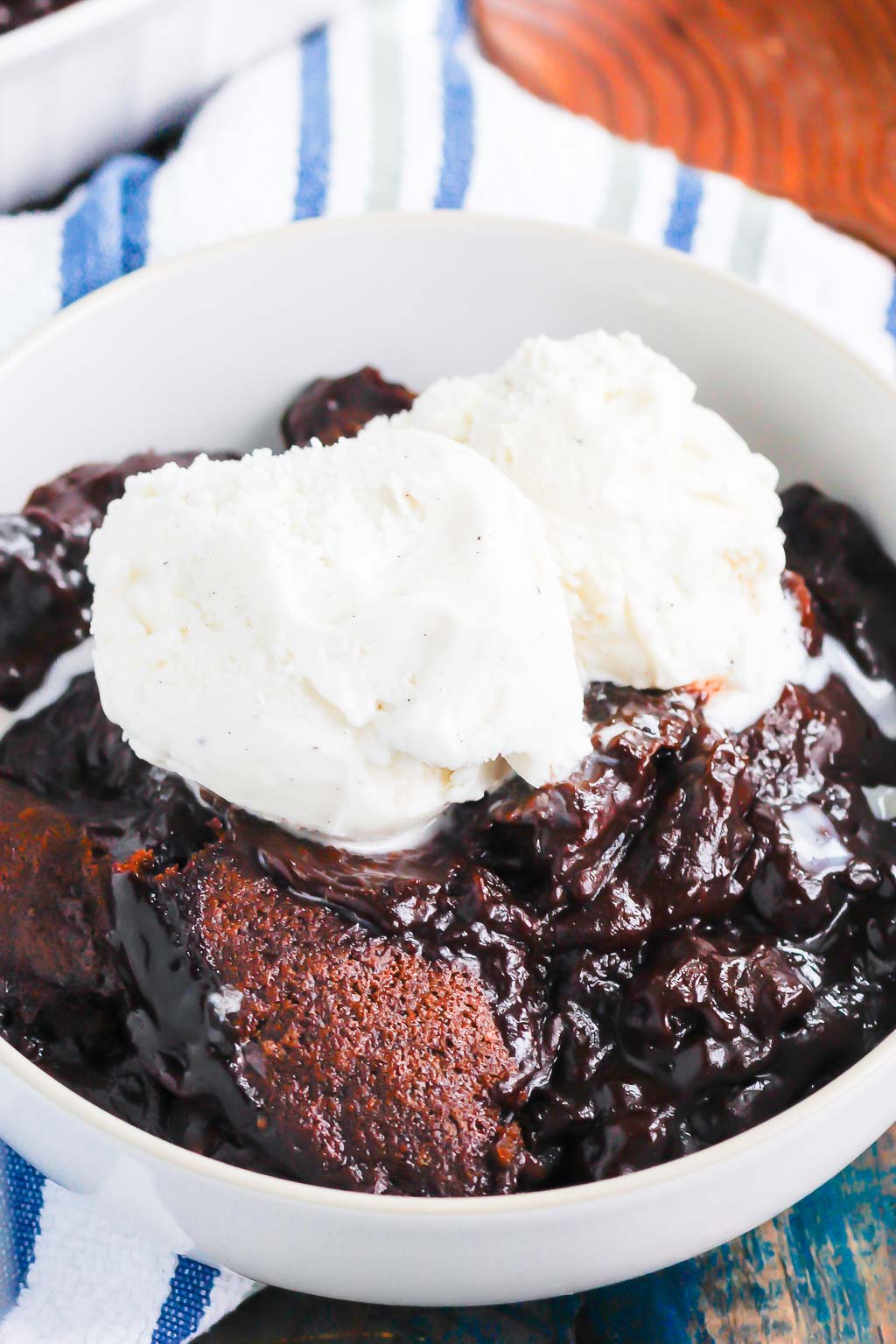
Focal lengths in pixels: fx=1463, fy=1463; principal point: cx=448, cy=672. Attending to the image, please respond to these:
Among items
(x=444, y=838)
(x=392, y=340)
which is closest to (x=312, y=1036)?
(x=444, y=838)

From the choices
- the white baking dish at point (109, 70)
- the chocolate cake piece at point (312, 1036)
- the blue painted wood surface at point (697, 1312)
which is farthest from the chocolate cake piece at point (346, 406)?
the blue painted wood surface at point (697, 1312)

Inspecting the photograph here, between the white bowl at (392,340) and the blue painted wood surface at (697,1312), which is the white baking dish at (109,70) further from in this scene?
the blue painted wood surface at (697,1312)

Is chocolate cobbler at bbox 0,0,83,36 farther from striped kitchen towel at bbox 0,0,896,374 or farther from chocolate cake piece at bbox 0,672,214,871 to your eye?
chocolate cake piece at bbox 0,672,214,871

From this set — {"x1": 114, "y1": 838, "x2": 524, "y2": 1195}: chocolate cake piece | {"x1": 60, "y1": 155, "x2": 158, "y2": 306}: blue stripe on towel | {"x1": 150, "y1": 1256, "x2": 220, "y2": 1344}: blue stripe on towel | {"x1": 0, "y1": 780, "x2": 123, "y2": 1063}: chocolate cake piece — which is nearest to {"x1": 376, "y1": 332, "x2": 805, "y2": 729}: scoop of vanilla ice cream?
{"x1": 114, "y1": 838, "x2": 524, "y2": 1195}: chocolate cake piece

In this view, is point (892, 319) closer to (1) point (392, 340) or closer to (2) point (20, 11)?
(1) point (392, 340)

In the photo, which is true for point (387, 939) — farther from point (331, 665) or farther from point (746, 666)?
point (746, 666)

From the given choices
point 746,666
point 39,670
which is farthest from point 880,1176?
point 39,670
